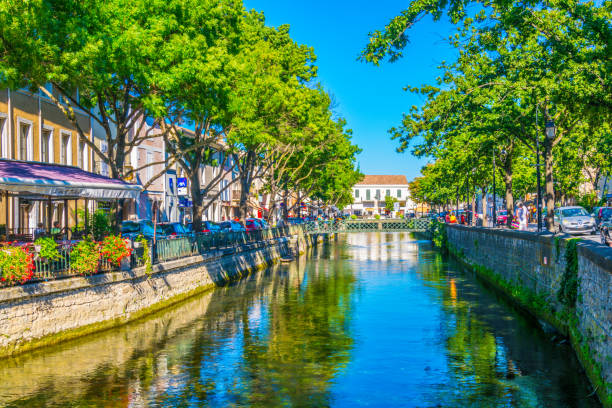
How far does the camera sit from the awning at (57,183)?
16484 mm

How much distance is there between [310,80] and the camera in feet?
144

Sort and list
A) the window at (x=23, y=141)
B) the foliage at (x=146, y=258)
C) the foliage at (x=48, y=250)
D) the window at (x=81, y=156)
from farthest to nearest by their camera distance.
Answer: the window at (x=81, y=156)
the window at (x=23, y=141)
the foliage at (x=146, y=258)
the foliage at (x=48, y=250)

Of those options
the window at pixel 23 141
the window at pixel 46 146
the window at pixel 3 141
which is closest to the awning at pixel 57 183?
the window at pixel 3 141

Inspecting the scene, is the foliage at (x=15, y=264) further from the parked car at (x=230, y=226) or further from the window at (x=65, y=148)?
the parked car at (x=230, y=226)

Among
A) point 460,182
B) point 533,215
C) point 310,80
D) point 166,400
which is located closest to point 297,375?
point 166,400

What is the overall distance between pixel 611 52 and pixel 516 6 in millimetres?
2509

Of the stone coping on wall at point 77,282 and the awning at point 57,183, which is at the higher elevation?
the awning at point 57,183

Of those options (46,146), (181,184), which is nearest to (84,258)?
(46,146)

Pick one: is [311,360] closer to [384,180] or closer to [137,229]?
[137,229]

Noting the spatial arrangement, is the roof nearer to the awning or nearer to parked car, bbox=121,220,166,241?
parked car, bbox=121,220,166,241

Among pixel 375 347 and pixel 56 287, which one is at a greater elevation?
pixel 56 287

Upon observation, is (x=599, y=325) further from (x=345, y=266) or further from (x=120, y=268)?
(x=345, y=266)

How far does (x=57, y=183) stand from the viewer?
17.3 metres

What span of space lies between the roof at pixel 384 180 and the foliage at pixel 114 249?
15945cm
